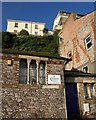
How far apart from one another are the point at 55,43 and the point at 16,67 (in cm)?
2164

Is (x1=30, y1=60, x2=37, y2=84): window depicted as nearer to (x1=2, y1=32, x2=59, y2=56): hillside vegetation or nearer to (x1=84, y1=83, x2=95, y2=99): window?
(x1=84, y1=83, x2=95, y2=99): window

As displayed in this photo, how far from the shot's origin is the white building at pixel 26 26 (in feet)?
182

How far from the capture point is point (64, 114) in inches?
535

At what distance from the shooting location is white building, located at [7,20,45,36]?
5534cm

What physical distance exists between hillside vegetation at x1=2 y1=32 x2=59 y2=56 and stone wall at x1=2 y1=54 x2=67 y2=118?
21182mm

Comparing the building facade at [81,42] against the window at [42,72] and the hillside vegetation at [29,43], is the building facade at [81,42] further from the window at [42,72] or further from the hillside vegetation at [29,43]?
the window at [42,72]

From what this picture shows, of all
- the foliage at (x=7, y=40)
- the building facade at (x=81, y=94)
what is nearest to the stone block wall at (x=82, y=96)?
the building facade at (x=81, y=94)

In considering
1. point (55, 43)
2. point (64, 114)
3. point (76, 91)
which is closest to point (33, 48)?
point (55, 43)

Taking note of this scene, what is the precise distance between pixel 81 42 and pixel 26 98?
13735 mm

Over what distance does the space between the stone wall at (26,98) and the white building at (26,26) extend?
42.1m

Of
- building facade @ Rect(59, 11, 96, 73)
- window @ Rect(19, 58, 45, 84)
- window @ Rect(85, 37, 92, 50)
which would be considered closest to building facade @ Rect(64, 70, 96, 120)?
window @ Rect(19, 58, 45, 84)

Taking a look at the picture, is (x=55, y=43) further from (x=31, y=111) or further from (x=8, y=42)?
(x=31, y=111)

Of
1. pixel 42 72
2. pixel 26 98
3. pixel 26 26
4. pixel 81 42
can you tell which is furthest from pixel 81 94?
pixel 26 26

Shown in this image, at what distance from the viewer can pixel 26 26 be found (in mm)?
56844
